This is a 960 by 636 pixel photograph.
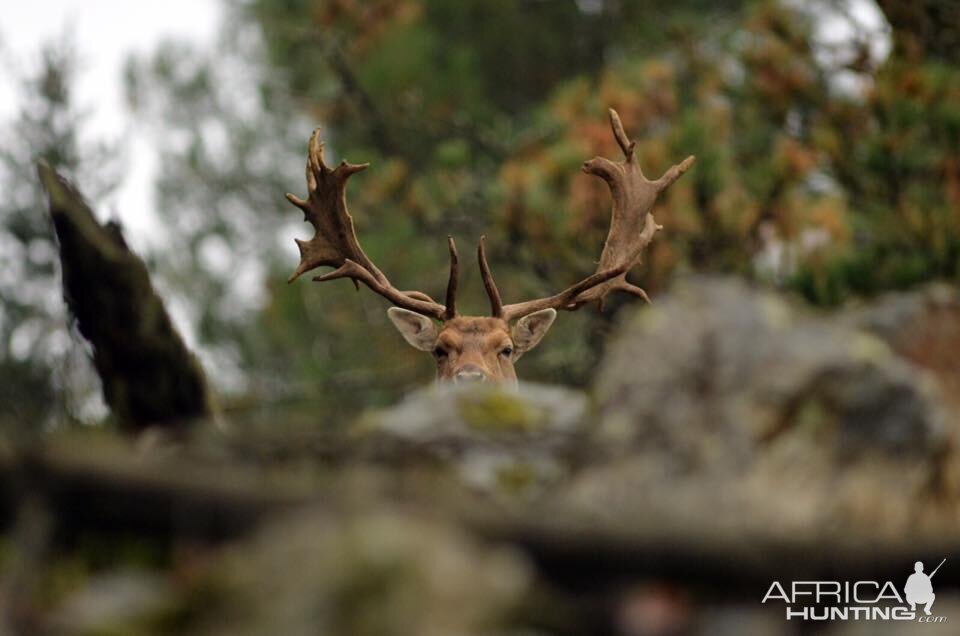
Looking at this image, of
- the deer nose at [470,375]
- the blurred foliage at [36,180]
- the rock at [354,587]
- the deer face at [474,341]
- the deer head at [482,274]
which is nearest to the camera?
the rock at [354,587]

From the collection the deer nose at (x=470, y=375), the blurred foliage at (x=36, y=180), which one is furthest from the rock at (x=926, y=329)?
the blurred foliage at (x=36, y=180)

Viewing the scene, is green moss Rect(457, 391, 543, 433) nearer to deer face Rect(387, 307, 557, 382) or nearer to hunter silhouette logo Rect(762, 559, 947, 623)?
hunter silhouette logo Rect(762, 559, 947, 623)

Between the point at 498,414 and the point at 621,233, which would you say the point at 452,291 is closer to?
the point at 621,233

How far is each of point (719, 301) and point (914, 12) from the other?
26.0ft

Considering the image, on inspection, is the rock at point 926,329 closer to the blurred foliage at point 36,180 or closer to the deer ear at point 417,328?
the deer ear at point 417,328

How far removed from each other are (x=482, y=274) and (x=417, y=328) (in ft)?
2.51

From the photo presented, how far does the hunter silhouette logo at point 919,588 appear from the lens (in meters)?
2.82

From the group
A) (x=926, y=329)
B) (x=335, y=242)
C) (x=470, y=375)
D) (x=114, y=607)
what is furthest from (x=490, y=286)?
(x=114, y=607)

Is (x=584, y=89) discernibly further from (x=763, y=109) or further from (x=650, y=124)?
(x=763, y=109)

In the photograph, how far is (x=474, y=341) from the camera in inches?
342

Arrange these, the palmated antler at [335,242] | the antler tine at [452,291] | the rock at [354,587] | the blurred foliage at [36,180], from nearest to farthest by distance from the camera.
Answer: the rock at [354,587], the antler tine at [452,291], the palmated antler at [335,242], the blurred foliage at [36,180]

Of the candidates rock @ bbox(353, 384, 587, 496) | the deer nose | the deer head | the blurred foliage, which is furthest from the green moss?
the blurred foliage

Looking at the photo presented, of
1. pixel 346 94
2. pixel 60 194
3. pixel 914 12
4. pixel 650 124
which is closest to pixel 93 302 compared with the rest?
pixel 60 194

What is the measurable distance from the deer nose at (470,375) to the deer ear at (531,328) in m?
0.83
